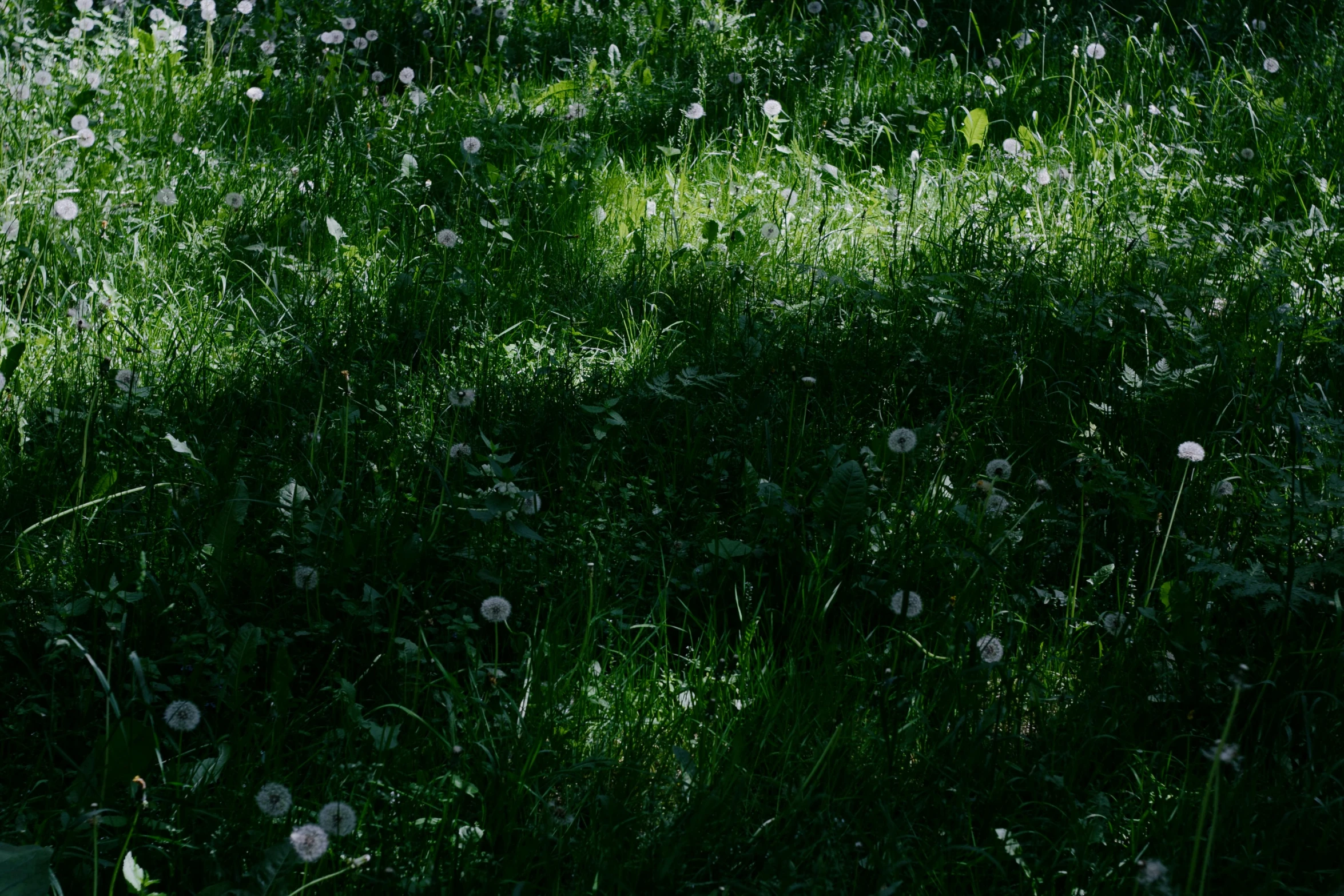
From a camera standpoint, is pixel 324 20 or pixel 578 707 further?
pixel 324 20

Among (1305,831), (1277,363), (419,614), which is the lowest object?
(419,614)

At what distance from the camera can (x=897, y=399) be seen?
2996mm

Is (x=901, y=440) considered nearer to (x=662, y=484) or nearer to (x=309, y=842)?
(x=662, y=484)

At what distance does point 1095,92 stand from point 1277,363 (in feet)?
8.03

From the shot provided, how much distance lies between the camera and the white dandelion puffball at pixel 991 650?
2.03m

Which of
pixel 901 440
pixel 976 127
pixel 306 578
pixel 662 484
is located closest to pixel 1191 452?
pixel 901 440

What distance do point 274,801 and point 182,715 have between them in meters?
0.26

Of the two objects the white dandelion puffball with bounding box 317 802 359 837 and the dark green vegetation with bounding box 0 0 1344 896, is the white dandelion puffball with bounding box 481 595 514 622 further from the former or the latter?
the white dandelion puffball with bounding box 317 802 359 837

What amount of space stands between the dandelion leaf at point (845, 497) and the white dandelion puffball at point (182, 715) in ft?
4.19

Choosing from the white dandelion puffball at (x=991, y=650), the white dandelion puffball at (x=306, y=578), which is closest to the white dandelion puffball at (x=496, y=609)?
the white dandelion puffball at (x=306, y=578)

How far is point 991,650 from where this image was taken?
6.68 feet

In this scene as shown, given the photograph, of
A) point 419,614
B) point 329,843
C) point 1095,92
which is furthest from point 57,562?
point 1095,92

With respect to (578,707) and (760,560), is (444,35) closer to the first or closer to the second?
(760,560)

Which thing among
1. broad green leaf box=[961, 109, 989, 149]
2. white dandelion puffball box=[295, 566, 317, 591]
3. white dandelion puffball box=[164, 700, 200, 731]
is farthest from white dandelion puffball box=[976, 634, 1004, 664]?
broad green leaf box=[961, 109, 989, 149]
